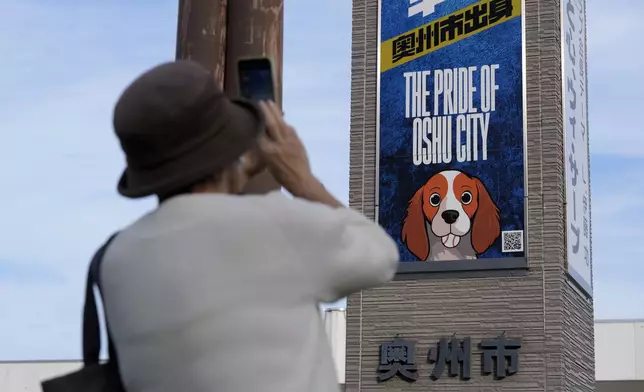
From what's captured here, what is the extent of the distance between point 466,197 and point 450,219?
11.2 inches

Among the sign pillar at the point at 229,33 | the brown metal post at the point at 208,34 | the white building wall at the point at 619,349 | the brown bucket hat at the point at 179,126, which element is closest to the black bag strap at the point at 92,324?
the brown bucket hat at the point at 179,126

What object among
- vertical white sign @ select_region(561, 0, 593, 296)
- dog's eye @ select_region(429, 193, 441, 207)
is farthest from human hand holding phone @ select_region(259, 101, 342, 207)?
vertical white sign @ select_region(561, 0, 593, 296)

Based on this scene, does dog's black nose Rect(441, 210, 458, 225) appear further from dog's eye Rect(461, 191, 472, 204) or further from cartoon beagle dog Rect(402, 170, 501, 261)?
dog's eye Rect(461, 191, 472, 204)

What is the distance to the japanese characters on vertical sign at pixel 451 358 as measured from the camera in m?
11.7

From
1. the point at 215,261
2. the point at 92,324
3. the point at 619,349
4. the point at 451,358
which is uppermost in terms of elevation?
the point at 215,261

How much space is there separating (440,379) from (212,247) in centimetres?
1035

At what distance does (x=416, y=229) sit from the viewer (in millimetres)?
12102

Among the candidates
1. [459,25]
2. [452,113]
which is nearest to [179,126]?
[452,113]

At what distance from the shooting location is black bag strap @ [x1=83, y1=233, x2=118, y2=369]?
190cm

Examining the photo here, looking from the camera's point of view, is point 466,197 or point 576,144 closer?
point 466,197

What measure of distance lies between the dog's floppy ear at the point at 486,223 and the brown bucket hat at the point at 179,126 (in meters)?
10.2

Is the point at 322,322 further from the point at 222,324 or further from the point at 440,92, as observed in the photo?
the point at 440,92

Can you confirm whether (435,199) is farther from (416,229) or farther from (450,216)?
(416,229)

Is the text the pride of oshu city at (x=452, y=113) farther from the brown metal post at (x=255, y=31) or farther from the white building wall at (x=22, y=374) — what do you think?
the white building wall at (x=22, y=374)
